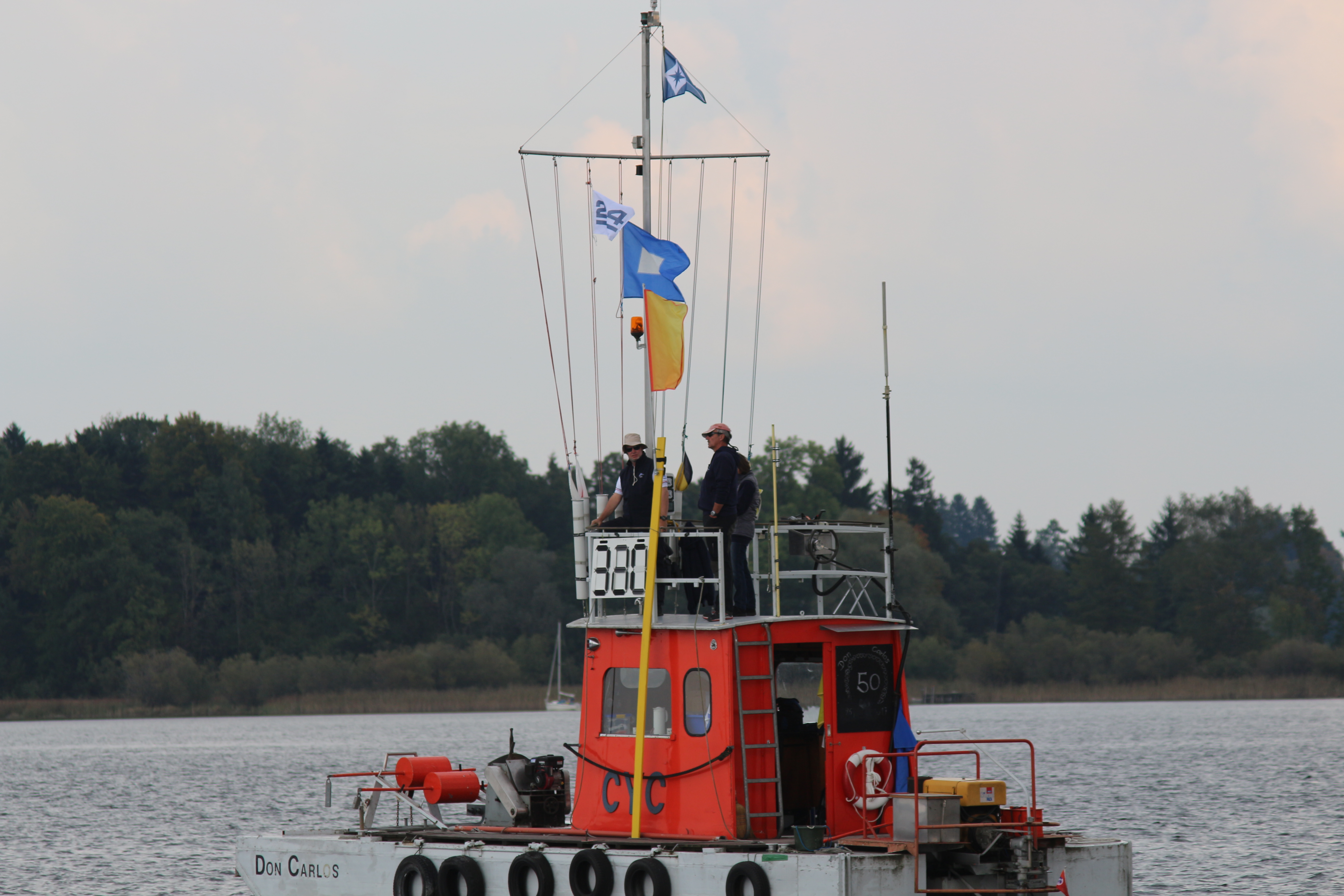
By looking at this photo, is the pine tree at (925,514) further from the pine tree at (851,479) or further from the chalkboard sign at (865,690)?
the chalkboard sign at (865,690)

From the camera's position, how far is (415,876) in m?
16.1

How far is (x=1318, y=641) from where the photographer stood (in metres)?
105

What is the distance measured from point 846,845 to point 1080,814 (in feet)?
76.6

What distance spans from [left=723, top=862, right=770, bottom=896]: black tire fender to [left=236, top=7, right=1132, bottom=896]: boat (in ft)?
0.05

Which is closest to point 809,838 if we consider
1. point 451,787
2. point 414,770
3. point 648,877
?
point 648,877

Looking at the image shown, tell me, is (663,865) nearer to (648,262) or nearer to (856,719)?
(856,719)

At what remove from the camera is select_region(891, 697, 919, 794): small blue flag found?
50.8 feet

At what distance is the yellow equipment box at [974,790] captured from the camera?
47.1 ft

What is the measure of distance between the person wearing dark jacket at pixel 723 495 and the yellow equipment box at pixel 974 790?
8.25ft

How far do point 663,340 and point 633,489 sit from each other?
58.4 inches

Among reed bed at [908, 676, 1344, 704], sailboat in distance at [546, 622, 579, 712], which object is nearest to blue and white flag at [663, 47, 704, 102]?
sailboat in distance at [546, 622, 579, 712]

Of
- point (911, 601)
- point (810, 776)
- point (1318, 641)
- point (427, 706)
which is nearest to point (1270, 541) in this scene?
point (1318, 641)

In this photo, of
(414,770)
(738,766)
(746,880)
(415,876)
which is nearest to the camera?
(746,880)

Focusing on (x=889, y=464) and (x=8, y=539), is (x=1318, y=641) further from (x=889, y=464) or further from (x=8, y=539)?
(x=889, y=464)
